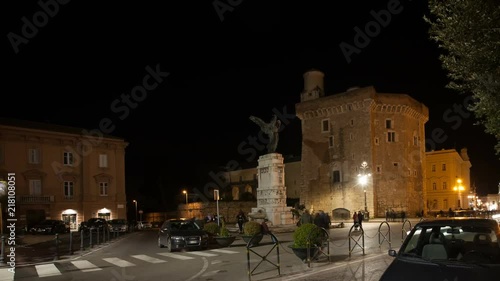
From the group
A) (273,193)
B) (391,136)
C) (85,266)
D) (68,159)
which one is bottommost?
(85,266)

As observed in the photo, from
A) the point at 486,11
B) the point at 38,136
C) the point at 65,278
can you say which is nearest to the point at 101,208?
the point at 38,136

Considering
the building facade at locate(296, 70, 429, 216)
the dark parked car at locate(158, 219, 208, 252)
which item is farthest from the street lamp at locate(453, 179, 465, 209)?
the dark parked car at locate(158, 219, 208, 252)

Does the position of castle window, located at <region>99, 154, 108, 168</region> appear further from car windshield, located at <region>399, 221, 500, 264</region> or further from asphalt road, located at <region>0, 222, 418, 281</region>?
car windshield, located at <region>399, 221, 500, 264</region>

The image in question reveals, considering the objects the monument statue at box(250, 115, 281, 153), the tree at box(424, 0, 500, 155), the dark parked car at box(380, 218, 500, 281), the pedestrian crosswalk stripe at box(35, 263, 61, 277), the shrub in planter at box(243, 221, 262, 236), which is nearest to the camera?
the dark parked car at box(380, 218, 500, 281)

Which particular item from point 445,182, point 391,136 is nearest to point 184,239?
point 391,136

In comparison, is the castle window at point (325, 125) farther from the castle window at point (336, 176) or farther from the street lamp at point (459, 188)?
the street lamp at point (459, 188)

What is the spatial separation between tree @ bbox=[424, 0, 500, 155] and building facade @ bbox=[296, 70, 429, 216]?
4458cm

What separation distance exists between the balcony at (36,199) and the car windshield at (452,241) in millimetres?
42723

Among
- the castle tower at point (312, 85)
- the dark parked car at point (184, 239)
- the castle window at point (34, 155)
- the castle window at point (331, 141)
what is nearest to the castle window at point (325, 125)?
the castle window at point (331, 141)

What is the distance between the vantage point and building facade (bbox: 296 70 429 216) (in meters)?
57.8

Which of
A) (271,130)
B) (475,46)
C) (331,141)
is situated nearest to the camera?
(475,46)

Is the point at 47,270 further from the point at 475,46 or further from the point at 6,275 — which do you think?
the point at 475,46

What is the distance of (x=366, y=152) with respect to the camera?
191ft

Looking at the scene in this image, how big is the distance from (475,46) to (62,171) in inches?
1717
